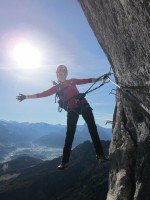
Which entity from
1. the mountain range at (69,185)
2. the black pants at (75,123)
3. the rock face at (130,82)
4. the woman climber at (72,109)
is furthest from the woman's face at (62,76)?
the mountain range at (69,185)

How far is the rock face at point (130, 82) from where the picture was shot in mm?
6445

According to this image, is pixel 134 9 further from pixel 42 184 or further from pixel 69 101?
pixel 42 184

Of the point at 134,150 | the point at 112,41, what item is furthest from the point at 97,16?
the point at 134,150

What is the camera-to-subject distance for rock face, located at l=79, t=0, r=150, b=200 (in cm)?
645

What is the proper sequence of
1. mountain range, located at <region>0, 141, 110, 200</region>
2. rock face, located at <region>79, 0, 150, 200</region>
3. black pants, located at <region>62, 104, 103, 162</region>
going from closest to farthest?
1. rock face, located at <region>79, 0, 150, 200</region>
2. black pants, located at <region>62, 104, 103, 162</region>
3. mountain range, located at <region>0, 141, 110, 200</region>

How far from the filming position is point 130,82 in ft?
27.5

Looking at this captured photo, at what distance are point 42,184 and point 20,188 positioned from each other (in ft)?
25.8

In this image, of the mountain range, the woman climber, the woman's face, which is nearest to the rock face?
the woman climber

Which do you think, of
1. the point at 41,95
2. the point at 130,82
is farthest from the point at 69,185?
the point at 130,82

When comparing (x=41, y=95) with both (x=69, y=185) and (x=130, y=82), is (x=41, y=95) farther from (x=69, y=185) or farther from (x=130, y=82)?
(x=69, y=185)

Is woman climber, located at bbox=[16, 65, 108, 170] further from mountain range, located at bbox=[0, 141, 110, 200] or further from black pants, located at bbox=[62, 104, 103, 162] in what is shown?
mountain range, located at bbox=[0, 141, 110, 200]

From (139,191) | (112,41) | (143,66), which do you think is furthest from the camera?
(112,41)

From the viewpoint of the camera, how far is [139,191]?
770 cm

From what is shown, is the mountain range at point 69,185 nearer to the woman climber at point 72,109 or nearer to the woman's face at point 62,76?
the woman climber at point 72,109
